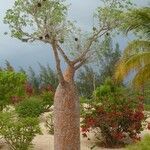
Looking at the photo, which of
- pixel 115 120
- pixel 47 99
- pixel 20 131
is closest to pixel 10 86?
pixel 47 99

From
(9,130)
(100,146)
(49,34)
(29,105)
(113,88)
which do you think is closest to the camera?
(49,34)

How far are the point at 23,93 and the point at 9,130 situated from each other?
5.17 metres

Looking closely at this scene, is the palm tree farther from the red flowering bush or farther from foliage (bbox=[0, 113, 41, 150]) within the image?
foliage (bbox=[0, 113, 41, 150])

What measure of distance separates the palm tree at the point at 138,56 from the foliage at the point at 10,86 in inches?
125

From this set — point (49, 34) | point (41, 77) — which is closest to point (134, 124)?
point (49, 34)

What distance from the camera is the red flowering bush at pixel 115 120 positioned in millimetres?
14672

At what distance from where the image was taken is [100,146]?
1482cm

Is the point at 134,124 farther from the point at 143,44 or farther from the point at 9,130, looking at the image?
the point at 143,44

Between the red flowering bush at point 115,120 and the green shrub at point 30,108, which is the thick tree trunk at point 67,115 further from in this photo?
the green shrub at point 30,108

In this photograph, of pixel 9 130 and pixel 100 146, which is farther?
pixel 100 146

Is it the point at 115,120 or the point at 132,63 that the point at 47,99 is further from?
the point at 115,120

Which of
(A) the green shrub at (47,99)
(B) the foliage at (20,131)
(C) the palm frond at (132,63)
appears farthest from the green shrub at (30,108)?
(B) the foliage at (20,131)

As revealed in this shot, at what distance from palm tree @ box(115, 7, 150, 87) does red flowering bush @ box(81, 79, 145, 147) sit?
4326 millimetres

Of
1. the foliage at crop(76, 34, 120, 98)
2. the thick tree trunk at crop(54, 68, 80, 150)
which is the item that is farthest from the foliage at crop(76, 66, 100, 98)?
the thick tree trunk at crop(54, 68, 80, 150)
